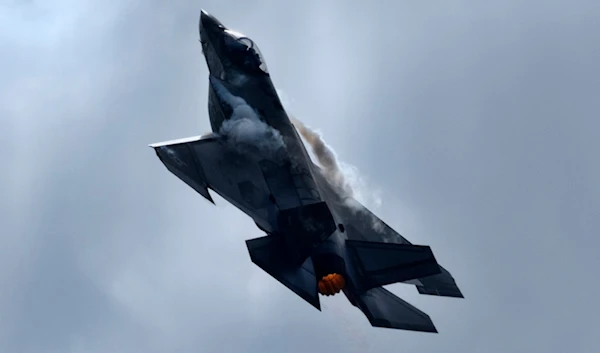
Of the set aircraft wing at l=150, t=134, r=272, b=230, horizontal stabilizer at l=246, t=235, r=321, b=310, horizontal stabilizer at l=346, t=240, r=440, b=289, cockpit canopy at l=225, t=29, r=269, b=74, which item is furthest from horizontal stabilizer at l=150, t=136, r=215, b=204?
cockpit canopy at l=225, t=29, r=269, b=74

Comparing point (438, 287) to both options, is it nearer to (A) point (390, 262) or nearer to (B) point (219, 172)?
(A) point (390, 262)

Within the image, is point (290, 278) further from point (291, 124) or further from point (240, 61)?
point (240, 61)

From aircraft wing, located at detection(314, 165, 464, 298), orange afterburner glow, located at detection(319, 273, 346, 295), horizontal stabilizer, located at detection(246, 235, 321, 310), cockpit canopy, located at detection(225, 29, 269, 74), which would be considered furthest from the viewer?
cockpit canopy, located at detection(225, 29, 269, 74)

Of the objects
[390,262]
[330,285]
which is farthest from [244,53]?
[330,285]

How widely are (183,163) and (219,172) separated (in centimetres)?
175

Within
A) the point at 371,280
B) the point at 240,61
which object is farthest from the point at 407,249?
the point at 240,61

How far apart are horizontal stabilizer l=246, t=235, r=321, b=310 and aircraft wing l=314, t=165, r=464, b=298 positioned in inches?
273

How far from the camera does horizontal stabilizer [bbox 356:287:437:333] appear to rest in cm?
3700

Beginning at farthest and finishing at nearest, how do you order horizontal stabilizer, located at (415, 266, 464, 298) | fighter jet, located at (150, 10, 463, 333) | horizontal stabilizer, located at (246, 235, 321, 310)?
horizontal stabilizer, located at (415, 266, 464, 298) < fighter jet, located at (150, 10, 463, 333) < horizontal stabilizer, located at (246, 235, 321, 310)

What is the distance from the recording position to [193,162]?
40.7 meters

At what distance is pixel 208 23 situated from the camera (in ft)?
161

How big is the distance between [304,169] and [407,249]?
7061 millimetres

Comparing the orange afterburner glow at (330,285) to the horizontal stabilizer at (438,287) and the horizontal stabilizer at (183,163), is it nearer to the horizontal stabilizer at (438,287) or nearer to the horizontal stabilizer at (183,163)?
the horizontal stabilizer at (183,163)

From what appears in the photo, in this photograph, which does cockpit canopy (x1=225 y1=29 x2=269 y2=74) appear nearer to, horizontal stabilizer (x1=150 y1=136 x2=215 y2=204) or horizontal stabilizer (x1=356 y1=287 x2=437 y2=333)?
horizontal stabilizer (x1=150 y1=136 x2=215 y2=204)
